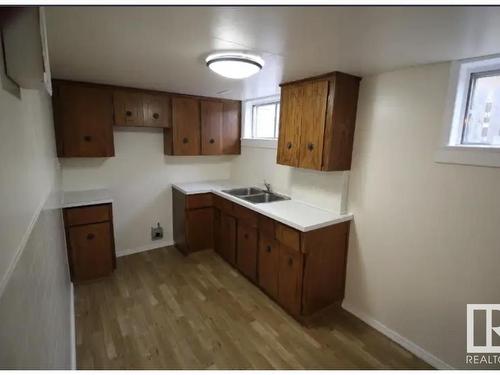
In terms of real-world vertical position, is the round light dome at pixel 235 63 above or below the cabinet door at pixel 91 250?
above

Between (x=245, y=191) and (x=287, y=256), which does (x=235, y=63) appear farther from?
(x=245, y=191)

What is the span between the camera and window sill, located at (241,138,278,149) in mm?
3127

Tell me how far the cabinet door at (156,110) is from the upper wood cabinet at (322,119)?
1.51m

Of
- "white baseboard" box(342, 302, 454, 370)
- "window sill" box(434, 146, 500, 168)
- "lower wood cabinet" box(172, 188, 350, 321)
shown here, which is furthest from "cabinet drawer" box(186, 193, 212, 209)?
"window sill" box(434, 146, 500, 168)

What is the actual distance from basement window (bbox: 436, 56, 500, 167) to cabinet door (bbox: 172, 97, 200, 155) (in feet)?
8.62

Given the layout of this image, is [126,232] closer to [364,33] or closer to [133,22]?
[133,22]

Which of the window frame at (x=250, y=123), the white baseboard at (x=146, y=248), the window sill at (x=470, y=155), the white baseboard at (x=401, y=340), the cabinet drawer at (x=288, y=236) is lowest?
the white baseboard at (x=401, y=340)

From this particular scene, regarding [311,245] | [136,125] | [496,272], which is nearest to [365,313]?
[311,245]

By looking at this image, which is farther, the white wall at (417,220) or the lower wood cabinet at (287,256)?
the lower wood cabinet at (287,256)

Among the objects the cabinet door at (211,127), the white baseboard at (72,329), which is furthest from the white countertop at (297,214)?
the white baseboard at (72,329)

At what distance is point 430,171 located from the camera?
1.78 m

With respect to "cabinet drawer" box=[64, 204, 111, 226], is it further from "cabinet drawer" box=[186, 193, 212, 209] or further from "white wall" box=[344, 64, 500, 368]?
"white wall" box=[344, 64, 500, 368]

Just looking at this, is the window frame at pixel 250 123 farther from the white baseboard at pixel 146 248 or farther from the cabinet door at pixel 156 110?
the white baseboard at pixel 146 248

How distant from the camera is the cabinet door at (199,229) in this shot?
328cm
